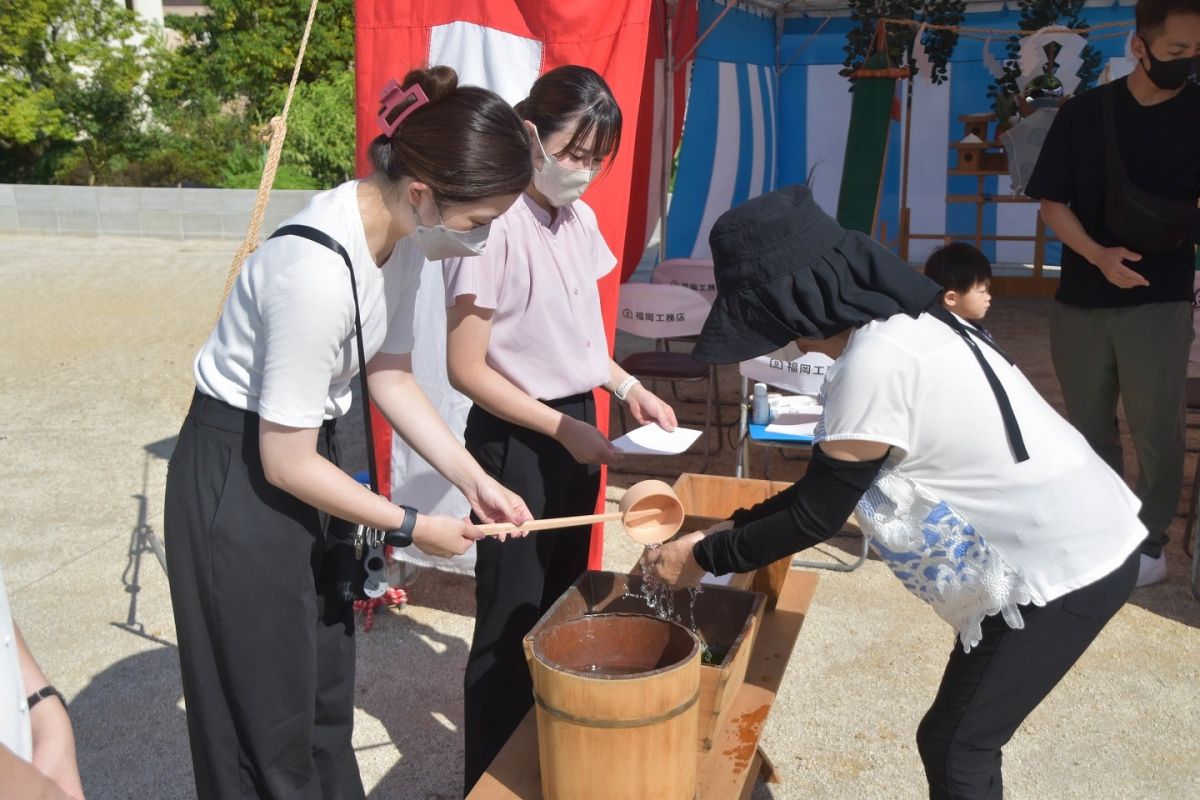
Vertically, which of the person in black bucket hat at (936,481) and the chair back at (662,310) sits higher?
the person in black bucket hat at (936,481)

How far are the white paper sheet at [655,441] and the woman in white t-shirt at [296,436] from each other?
83 cm

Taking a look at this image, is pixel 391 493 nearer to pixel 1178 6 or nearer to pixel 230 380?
pixel 230 380

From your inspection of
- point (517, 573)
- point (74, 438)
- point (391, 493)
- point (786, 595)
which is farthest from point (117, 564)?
point (786, 595)

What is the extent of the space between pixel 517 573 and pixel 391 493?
133 centimetres

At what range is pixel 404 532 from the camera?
173cm

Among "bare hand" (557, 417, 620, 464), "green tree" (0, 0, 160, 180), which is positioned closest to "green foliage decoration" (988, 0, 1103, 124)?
"bare hand" (557, 417, 620, 464)

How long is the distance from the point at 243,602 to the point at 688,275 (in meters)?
4.25

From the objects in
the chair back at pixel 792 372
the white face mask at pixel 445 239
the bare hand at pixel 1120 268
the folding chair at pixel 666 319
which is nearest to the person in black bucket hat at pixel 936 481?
the white face mask at pixel 445 239

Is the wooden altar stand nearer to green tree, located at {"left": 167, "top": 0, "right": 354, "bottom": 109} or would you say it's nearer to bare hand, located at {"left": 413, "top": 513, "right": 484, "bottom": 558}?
bare hand, located at {"left": 413, "top": 513, "right": 484, "bottom": 558}

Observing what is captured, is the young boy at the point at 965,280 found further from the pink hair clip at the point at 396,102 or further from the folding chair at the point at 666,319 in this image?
the pink hair clip at the point at 396,102

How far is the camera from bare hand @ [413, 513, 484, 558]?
5.74 feet

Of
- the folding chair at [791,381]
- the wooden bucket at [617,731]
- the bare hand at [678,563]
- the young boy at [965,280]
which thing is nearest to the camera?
the wooden bucket at [617,731]

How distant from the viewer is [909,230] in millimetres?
9852

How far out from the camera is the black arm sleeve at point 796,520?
5.16 feet
